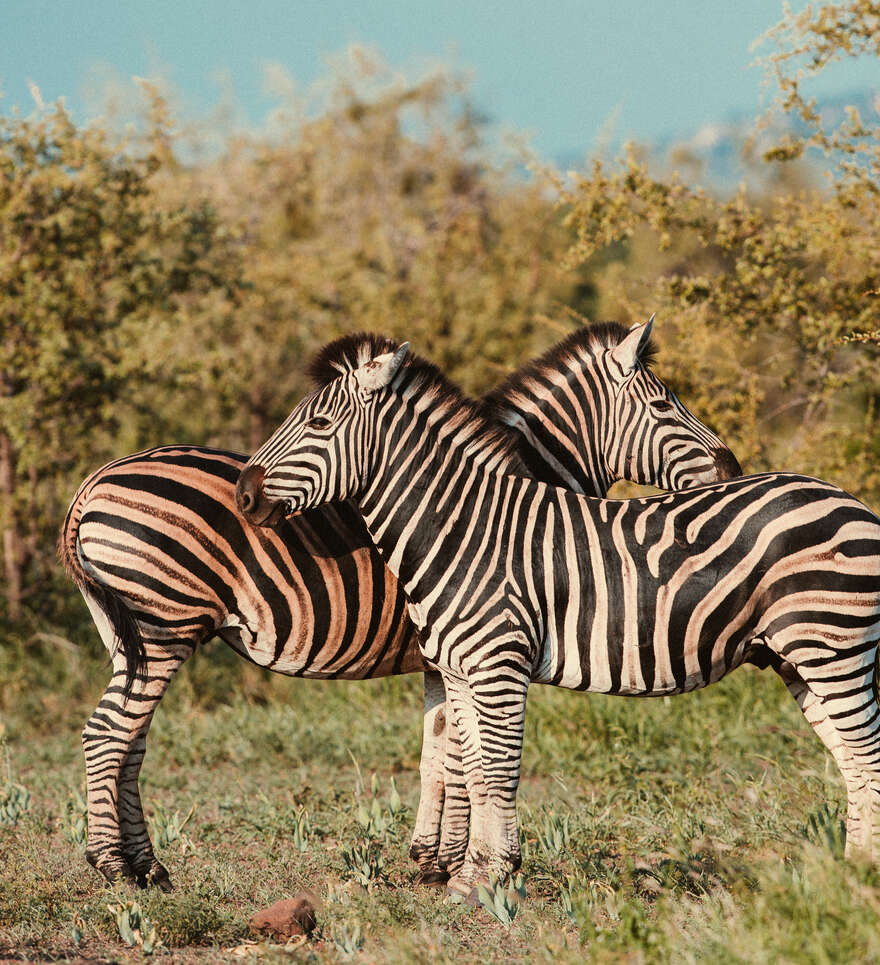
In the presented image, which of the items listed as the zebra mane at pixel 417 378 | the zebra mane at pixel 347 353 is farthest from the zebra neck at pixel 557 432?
the zebra mane at pixel 347 353

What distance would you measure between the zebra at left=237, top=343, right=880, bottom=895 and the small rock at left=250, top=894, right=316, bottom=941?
769mm

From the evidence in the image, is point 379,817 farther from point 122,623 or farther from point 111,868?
point 122,623

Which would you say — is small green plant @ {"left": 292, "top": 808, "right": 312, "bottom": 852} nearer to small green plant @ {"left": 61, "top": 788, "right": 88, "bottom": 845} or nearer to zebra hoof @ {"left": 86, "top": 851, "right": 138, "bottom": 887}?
zebra hoof @ {"left": 86, "top": 851, "right": 138, "bottom": 887}

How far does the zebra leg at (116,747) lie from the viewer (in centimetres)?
482

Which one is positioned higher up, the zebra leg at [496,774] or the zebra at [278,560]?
the zebra at [278,560]

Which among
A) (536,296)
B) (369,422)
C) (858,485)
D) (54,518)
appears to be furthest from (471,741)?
(536,296)

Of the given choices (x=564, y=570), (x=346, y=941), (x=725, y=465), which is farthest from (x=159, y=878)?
(x=725, y=465)

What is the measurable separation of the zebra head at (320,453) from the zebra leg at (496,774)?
106 centimetres

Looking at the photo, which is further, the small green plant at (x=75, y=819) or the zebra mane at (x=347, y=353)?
the small green plant at (x=75, y=819)

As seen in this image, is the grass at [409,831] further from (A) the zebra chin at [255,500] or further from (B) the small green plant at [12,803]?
(A) the zebra chin at [255,500]

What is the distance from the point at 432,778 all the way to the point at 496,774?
1.06m

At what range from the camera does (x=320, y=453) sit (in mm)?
4523

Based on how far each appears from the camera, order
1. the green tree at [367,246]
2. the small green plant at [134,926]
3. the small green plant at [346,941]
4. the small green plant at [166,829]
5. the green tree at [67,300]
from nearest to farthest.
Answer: the small green plant at [346,941] < the small green plant at [134,926] < the small green plant at [166,829] < the green tree at [67,300] < the green tree at [367,246]

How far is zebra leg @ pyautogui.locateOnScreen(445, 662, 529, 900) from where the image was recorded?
436 centimetres
